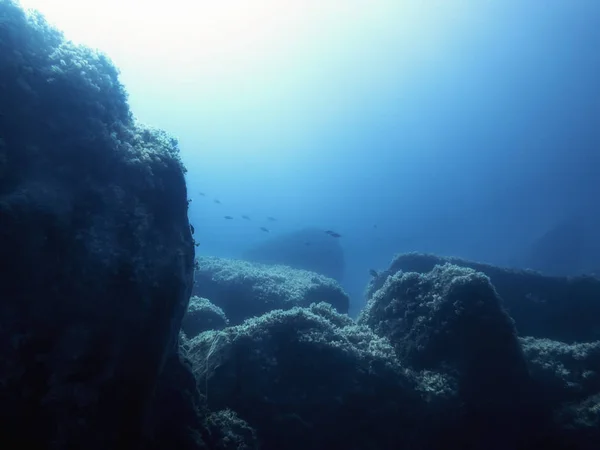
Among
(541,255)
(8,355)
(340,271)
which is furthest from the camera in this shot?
(541,255)

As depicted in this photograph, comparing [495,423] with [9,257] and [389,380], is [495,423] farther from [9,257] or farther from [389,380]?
[9,257]

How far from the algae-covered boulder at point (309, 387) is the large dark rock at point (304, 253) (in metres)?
29.7

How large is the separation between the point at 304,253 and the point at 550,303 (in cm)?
2728

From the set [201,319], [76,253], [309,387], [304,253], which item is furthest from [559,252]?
[76,253]

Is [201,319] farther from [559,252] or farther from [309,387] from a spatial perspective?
[559,252]

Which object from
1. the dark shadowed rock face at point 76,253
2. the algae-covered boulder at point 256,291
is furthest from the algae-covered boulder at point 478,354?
the algae-covered boulder at point 256,291

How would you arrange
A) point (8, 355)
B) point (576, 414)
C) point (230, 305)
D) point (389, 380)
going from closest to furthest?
point (8, 355) < point (389, 380) < point (576, 414) < point (230, 305)

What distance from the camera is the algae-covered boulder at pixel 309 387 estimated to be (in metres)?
6.13

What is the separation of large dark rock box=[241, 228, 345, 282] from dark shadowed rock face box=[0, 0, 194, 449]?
31.9m

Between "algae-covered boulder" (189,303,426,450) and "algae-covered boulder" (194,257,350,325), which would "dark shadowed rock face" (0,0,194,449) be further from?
"algae-covered boulder" (194,257,350,325)

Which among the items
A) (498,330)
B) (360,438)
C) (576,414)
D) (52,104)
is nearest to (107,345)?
(52,104)

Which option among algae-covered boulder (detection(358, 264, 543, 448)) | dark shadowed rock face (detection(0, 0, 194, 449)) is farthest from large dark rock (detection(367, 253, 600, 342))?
dark shadowed rock face (detection(0, 0, 194, 449))

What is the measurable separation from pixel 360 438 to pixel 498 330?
11.5 ft

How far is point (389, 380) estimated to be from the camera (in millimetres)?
6605
